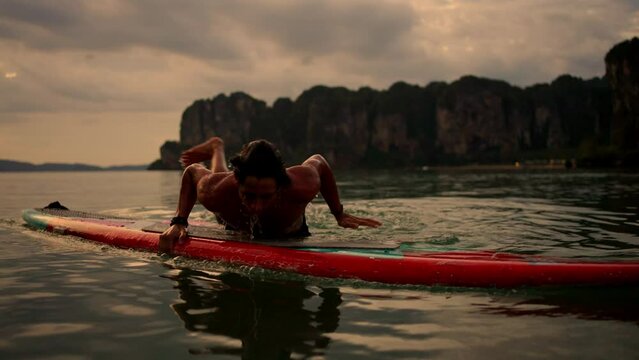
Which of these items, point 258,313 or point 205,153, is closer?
point 258,313

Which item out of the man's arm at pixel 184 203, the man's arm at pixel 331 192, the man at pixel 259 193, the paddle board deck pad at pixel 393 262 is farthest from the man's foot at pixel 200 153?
the man's arm at pixel 331 192

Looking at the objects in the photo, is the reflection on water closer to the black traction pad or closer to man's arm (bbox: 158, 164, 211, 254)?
the black traction pad

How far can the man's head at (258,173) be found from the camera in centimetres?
458

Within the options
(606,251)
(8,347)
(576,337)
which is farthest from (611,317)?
(8,347)

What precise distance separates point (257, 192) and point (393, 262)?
1.45 m

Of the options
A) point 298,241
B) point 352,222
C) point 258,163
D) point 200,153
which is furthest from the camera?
point 200,153

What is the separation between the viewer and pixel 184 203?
19.2ft

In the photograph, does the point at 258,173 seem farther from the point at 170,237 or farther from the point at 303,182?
the point at 170,237

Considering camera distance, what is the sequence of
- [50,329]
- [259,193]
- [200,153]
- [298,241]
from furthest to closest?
[200,153]
[298,241]
[259,193]
[50,329]

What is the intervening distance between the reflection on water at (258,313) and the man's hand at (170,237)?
0.99 metres

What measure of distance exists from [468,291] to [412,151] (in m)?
199

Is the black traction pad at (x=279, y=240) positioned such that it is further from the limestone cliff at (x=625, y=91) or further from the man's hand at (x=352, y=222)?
the limestone cliff at (x=625, y=91)

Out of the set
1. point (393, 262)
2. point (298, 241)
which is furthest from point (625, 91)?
point (393, 262)

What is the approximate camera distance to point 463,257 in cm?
495
